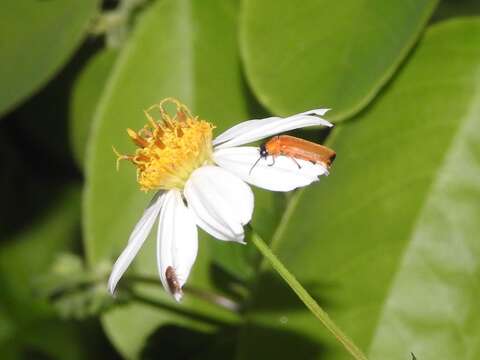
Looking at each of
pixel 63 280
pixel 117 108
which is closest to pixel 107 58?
pixel 117 108

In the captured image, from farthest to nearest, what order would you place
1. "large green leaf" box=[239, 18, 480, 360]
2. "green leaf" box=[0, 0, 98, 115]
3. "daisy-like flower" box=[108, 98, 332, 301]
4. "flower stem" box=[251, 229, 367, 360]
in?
"green leaf" box=[0, 0, 98, 115] → "large green leaf" box=[239, 18, 480, 360] → "daisy-like flower" box=[108, 98, 332, 301] → "flower stem" box=[251, 229, 367, 360]

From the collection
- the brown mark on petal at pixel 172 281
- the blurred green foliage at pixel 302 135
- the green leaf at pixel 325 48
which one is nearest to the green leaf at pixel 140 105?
the blurred green foliage at pixel 302 135

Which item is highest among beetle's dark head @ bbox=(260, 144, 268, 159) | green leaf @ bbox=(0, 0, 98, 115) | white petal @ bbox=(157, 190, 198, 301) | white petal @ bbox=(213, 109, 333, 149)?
green leaf @ bbox=(0, 0, 98, 115)

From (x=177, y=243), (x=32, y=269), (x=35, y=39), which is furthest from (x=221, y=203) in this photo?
(x=32, y=269)

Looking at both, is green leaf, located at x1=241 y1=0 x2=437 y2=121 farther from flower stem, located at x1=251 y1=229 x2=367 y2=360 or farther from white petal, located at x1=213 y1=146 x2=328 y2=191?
flower stem, located at x1=251 y1=229 x2=367 y2=360

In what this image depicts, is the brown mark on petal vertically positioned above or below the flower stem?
above

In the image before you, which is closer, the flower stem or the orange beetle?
the flower stem

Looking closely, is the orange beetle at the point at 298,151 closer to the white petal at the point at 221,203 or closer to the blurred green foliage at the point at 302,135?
the white petal at the point at 221,203

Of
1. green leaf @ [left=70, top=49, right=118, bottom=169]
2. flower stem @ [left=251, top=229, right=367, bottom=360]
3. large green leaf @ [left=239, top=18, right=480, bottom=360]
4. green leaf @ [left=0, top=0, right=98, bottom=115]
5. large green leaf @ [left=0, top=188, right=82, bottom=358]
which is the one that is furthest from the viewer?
large green leaf @ [left=0, top=188, right=82, bottom=358]

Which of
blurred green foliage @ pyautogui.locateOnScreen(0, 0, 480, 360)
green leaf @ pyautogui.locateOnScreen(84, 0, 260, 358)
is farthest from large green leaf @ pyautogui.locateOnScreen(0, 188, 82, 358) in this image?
green leaf @ pyautogui.locateOnScreen(84, 0, 260, 358)
